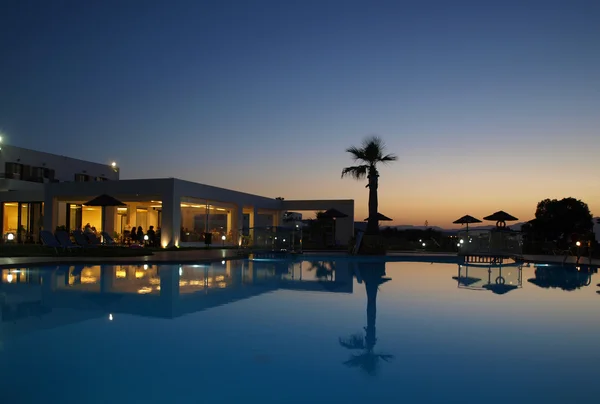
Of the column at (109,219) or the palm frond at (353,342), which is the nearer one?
the palm frond at (353,342)

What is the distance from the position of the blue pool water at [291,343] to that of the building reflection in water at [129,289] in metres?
0.05

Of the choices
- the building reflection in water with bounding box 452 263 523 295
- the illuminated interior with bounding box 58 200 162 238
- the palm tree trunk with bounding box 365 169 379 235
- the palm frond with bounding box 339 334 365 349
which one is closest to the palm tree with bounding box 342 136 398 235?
the palm tree trunk with bounding box 365 169 379 235

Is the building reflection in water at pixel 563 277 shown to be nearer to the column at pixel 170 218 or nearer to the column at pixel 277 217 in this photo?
the column at pixel 170 218

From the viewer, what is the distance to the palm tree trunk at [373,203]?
73.5 ft

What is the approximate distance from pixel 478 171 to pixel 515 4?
12.1 m

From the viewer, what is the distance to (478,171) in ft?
77.8

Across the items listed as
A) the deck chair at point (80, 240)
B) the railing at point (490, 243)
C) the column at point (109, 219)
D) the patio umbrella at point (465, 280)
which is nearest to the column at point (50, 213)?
the column at point (109, 219)

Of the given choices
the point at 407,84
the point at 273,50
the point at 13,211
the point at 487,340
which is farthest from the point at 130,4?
the point at 13,211

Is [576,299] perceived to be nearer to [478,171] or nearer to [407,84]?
[407,84]

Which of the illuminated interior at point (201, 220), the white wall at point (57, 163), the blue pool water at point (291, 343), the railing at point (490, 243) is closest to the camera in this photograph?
the blue pool water at point (291, 343)

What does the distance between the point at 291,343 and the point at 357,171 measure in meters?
18.4

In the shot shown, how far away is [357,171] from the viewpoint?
903 inches

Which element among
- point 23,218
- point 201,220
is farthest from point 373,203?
point 23,218

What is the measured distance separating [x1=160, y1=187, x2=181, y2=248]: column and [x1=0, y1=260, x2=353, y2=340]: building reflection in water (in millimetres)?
6753
